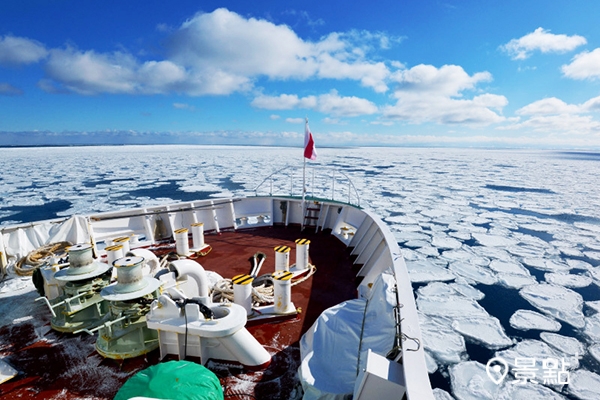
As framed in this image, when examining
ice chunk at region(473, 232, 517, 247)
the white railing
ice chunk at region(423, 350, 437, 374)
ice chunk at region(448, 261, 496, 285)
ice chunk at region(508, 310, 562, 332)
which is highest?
the white railing

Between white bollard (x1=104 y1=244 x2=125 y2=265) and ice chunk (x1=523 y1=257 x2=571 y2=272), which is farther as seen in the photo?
ice chunk (x1=523 y1=257 x2=571 y2=272)

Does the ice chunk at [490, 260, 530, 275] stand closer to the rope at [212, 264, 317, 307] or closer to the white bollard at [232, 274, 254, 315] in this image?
the rope at [212, 264, 317, 307]

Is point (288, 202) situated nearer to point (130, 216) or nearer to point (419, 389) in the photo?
point (130, 216)

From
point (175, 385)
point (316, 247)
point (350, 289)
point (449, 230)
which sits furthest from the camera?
point (449, 230)

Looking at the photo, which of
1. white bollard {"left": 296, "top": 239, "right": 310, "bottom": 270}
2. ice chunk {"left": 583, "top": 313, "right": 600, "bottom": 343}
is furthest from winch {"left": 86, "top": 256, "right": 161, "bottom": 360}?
ice chunk {"left": 583, "top": 313, "right": 600, "bottom": 343}

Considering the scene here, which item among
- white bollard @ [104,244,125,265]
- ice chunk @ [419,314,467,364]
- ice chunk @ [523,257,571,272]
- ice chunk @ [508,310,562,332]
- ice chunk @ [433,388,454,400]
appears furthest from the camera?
ice chunk @ [523,257,571,272]

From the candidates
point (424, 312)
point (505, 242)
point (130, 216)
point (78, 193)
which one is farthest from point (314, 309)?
point (78, 193)

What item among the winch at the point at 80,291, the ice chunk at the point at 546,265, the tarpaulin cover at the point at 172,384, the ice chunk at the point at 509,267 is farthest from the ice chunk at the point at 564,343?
the winch at the point at 80,291
